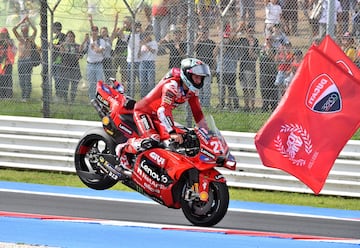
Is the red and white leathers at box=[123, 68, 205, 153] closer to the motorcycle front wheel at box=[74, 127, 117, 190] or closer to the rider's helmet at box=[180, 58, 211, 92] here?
the rider's helmet at box=[180, 58, 211, 92]

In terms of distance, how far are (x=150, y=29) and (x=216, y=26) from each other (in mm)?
941

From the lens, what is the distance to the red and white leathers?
34.9 ft

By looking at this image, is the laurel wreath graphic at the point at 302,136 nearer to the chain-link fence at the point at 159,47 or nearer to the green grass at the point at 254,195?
the chain-link fence at the point at 159,47

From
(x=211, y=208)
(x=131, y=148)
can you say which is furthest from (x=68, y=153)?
(x=211, y=208)

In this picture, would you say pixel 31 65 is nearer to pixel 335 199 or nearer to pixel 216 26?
pixel 216 26

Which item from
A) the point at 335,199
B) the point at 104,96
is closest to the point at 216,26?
the point at 104,96

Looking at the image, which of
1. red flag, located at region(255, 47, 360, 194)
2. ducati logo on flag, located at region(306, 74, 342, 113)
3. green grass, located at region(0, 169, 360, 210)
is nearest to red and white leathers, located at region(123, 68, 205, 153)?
red flag, located at region(255, 47, 360, 194)

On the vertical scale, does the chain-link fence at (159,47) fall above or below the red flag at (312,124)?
below

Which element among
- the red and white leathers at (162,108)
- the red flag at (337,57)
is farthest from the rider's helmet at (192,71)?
the red flag at (337,57)

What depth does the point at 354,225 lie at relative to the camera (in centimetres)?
1112

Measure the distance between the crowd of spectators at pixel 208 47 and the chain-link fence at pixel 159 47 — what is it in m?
0.01

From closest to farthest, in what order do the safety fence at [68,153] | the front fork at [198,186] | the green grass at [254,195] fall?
1. the front fork at [198,186]
2. the green grass at [254,195]
3. the safety fence at [68,153]

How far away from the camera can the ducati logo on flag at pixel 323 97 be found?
10.2 metres

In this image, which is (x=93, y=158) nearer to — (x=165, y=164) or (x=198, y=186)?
(x=165, y=164)
